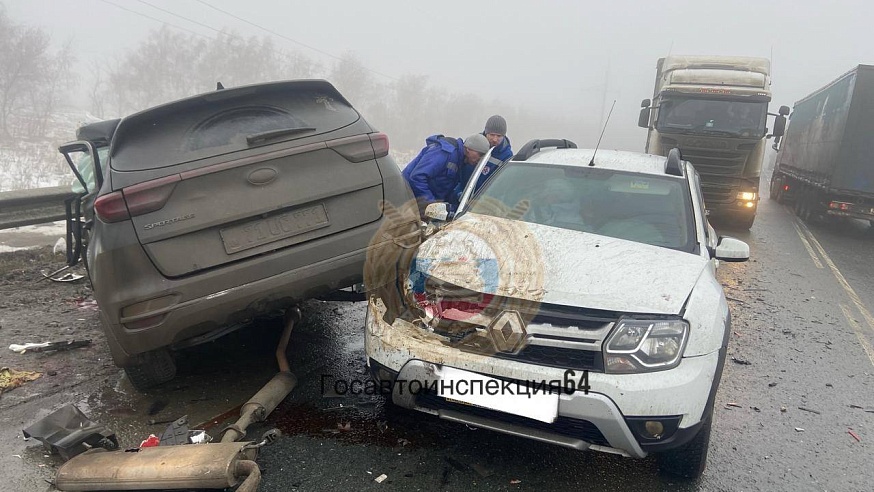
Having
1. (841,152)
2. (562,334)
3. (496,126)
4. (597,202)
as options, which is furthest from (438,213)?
(841,152)

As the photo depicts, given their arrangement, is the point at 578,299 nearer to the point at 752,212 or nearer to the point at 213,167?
the point at 213,167

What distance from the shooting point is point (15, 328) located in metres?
4.07

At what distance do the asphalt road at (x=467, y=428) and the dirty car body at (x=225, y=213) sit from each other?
1.50ft

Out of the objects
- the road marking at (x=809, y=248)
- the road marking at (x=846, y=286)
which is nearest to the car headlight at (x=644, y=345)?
the road marking at (x=846, y=286)

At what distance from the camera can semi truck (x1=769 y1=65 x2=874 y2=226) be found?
30.7 feet

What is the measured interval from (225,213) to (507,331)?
5.16 feet

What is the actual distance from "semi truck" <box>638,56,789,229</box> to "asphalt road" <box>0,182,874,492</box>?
204 inches

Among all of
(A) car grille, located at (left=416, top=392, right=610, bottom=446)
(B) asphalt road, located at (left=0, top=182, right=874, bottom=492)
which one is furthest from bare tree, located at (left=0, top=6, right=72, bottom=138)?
(A) car grille, located at (left=416, top=392, right=610, bottom=446)

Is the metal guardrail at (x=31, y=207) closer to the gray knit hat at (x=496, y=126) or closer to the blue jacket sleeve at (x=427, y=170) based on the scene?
the blue jacket sleeve at (x=427, y=170)

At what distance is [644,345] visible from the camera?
7.39 ft

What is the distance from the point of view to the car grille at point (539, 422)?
7.35 feet

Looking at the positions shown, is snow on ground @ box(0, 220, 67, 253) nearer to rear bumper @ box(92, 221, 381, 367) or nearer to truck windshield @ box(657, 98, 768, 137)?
rear bumper @ box(92, 221, 381, 367)

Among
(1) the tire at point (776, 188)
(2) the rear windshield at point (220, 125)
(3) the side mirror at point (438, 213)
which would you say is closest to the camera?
(2) the rear windshield at point (220, 125)

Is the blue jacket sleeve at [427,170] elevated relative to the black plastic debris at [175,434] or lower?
elevated
